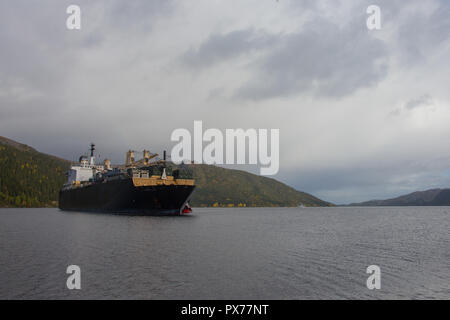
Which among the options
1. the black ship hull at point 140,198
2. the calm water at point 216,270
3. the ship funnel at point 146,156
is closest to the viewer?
the calm water at point 216,270

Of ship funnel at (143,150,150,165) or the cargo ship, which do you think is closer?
the cargo ship

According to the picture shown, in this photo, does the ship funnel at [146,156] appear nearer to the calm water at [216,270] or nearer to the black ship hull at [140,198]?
the black ship hull at [140,198]

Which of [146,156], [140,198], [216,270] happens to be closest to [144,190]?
[140,198]

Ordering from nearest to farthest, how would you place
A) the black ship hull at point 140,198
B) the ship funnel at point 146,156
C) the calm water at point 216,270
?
1. the calm water at point 216,270
2. the black ship hull at point 140,198
3. the ship funnel at point 146,156

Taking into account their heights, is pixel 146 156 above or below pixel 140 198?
above

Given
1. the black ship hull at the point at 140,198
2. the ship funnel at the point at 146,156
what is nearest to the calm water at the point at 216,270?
the black ship hull at the point at 140,198

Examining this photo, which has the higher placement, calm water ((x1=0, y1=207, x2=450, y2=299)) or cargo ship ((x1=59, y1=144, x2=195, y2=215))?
cargo ship ((x1=59, y1=144, x2=195, y2=215))

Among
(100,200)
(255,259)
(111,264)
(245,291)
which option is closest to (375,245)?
(255,259)

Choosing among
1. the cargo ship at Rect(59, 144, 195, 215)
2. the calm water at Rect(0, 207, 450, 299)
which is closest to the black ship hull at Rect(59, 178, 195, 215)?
the cargo ship at Rect(59, 144, 195, 215)

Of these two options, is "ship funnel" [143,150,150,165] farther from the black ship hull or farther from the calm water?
the calm water

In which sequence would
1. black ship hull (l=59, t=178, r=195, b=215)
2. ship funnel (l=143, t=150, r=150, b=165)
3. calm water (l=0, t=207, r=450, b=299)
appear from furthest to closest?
ship funnel (l=143, t=150, r=150, b=165)
black ship hull (l=59, t=178, r=195, b=215)
calm water (l=0, t=207, r=450, b=299)

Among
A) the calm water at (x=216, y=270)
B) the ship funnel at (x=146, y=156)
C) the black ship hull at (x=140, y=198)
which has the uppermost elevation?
the ship funnel at (x=146, y=156)

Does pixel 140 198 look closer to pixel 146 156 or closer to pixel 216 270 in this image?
pixel 146 156

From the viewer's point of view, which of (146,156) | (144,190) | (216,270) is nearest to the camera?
(216,270)
